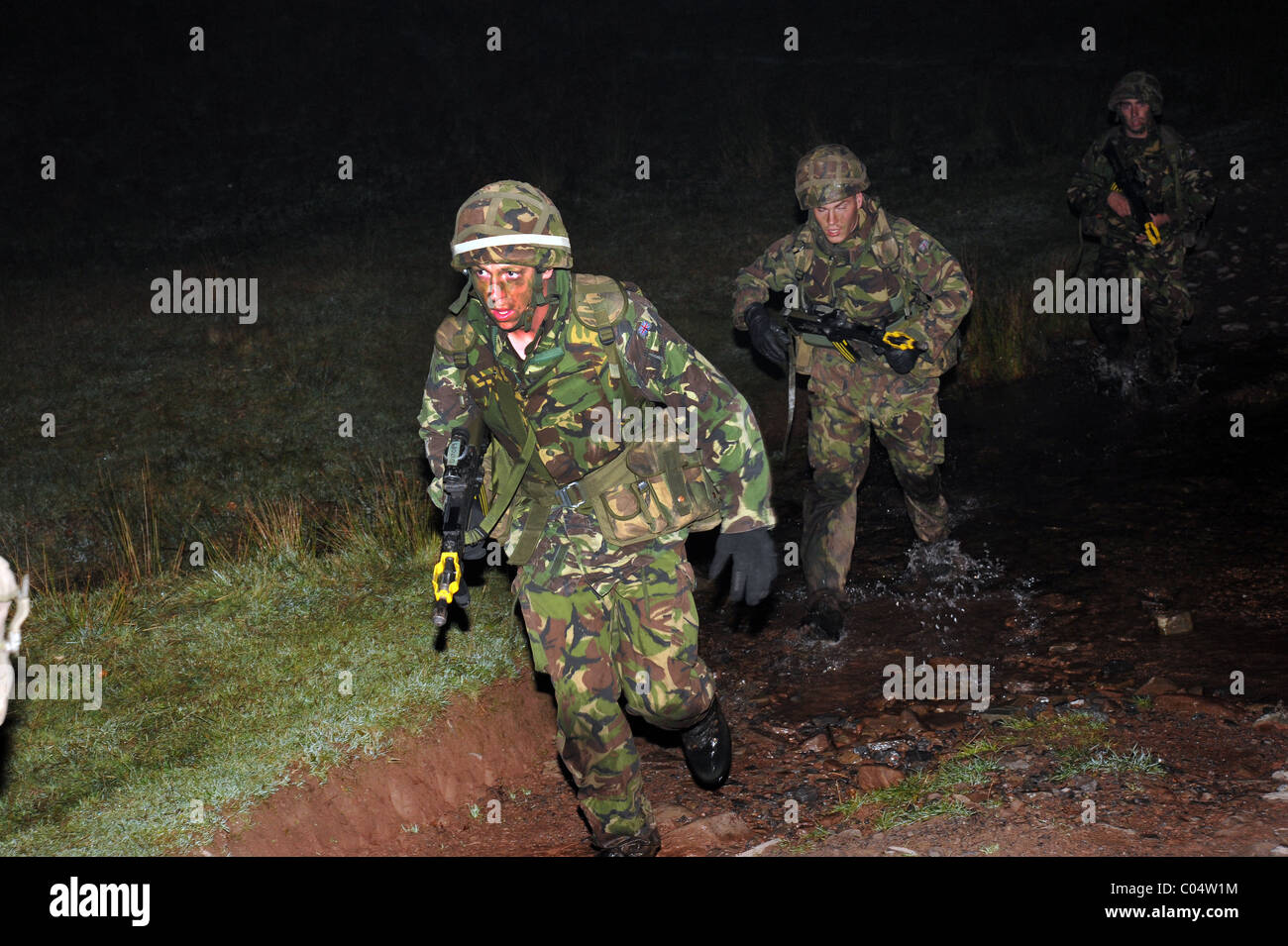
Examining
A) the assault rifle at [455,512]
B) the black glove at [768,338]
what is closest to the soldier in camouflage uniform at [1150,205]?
the black glove at [768,338]

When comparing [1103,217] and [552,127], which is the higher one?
[552,127]

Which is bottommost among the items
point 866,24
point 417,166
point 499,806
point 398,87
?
point 499,806

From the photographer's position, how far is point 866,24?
822 inches

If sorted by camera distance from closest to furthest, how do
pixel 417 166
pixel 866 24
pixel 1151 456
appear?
pixel 1151 456 → pixel 417 166 → pixel 866 24

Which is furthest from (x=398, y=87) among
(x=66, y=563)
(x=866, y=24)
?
(x=66, y=563)

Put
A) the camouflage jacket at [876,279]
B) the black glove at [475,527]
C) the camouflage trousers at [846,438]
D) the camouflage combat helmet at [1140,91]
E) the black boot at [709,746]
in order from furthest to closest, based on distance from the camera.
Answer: the camouflage combat helmet at [1140,91]
the camouflage trousers at [846,438]
the camouflage jacket at [876,279]
the black boot at [709,746]
the black glove at [475,527]

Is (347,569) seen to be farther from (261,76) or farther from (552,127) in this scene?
(261,76)

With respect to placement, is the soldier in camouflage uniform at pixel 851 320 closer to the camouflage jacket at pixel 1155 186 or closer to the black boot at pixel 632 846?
the black boot at pixel 632 846

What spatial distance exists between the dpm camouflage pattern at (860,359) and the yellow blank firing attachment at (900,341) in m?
0.06

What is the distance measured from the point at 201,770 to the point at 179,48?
1775 centimetres

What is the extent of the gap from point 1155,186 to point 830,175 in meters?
4.05

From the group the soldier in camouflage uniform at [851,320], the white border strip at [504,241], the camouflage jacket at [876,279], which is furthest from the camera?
the camouflage jacket at [876,279]

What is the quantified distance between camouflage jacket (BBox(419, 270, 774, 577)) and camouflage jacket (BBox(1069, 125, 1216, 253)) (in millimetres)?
5639

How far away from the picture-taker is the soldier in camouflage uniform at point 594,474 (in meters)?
3.78
